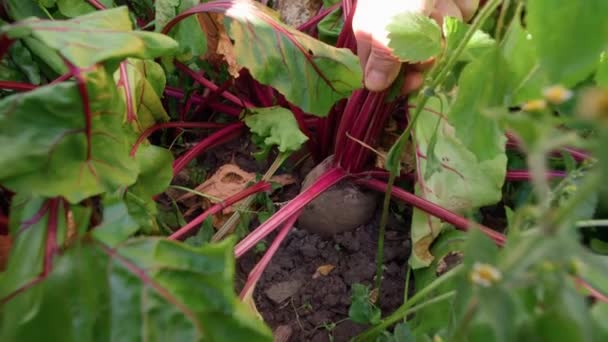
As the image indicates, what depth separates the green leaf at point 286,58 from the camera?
0.96 m

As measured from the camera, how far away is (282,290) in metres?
1.09

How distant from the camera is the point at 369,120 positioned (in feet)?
3.86

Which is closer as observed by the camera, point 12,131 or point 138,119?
point 12,131

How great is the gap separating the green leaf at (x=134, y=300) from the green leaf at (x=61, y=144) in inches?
3.3

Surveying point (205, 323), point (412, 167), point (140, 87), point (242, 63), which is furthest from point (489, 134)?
point (140, 87)

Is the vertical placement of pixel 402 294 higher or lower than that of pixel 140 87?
lower

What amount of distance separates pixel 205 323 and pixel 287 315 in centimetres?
51

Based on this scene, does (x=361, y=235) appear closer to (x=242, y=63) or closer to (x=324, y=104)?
(x=324, y=104)

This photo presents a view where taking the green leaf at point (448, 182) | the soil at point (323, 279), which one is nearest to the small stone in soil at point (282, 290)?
the soil at point (323, 279)

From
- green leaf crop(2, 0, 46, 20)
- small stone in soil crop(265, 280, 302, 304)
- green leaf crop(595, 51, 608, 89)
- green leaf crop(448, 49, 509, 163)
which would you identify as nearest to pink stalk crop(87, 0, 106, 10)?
green leaf crop(2, 0, 46, 20)

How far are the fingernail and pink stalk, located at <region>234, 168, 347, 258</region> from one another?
253mm

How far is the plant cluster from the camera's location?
38 centimetres

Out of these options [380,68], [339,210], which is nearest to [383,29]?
[380,68]

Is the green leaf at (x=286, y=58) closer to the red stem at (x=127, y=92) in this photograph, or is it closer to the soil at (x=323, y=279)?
the red stem at (x=127, y=92)
